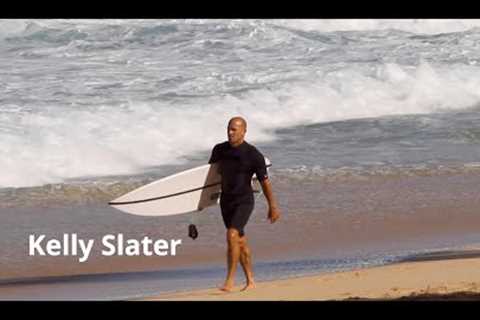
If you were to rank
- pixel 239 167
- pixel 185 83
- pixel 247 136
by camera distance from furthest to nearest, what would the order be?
1. pixel 185 83
2. pixel 247 136
3. pixel 239 167

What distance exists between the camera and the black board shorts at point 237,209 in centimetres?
904

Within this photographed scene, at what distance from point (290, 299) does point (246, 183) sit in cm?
76

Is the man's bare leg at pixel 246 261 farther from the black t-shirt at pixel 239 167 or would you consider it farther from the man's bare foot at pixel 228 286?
the black t-shirt at pixel 239 167

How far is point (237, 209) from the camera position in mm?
9047

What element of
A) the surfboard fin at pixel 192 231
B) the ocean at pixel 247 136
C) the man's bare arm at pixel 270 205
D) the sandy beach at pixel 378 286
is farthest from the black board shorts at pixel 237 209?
the ocean at pixel 247 136

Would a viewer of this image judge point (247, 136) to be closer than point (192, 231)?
No

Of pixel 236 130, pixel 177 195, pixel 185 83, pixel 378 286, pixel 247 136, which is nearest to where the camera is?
pixel 236 130

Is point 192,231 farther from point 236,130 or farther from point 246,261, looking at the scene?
point 236,130

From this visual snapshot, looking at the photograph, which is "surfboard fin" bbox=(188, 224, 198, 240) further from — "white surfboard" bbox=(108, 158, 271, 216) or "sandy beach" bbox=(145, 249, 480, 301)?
"sandy beach" bbox=(145, 249, 480, 301)

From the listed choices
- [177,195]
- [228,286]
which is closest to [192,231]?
[177,195]

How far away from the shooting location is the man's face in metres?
8.80

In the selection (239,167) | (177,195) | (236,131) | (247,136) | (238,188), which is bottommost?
(238,188)

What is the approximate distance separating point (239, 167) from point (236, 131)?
0.27 m

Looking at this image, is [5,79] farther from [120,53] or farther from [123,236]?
[123,236]
